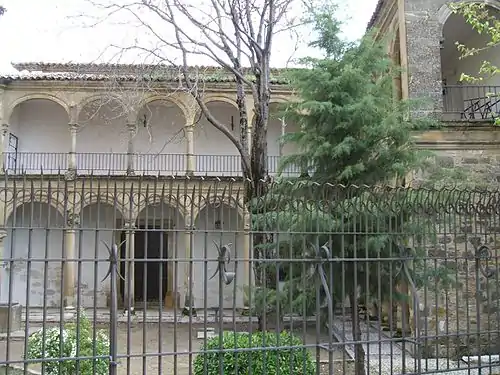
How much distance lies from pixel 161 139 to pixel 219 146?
6.76 ft

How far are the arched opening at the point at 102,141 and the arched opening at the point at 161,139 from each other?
Result: 58cm

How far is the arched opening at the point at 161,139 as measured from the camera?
18.4m

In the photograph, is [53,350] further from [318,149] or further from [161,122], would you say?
[161,122]

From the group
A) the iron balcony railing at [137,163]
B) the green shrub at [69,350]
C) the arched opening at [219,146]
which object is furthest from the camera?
the arched opening at [219,146]

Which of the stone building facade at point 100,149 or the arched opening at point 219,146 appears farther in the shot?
the arched opening at point 219,146

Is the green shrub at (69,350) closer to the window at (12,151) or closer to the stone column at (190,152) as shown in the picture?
the stone column at (190,152)


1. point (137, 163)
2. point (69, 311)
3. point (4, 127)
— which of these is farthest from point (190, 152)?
point (69, 311)

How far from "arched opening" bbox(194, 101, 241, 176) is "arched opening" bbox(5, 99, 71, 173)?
182 inches

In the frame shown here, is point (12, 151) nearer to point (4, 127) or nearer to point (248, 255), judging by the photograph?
point (4, 127)

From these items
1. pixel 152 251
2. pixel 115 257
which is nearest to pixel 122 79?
pixel 152 251

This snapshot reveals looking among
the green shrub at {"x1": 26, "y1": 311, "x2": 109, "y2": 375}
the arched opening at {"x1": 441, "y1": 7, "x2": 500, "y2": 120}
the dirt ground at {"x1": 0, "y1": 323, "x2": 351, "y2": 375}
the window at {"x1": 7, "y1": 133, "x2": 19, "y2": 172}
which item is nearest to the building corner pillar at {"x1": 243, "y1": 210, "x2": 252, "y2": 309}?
the dirt ground at {"x1": 0, "y1": 323, "x2": 351, "y2": 375}

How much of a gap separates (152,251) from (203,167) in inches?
132

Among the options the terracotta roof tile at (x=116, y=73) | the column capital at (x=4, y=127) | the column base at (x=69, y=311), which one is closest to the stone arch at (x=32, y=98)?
the column capital at (x=4, y=127)

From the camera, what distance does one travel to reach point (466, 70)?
14133 mm
